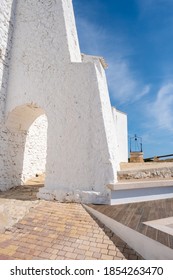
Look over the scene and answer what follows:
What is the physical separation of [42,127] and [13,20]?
4.61 meters

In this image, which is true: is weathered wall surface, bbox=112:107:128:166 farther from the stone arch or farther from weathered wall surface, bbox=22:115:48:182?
the stone arch

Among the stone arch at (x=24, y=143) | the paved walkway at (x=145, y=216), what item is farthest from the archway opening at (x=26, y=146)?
the paved walkway at (x=145, y=216)

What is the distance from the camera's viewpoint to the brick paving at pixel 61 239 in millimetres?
2340

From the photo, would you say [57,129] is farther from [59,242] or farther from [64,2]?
[64,2]

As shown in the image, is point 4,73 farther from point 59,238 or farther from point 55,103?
point 59,238

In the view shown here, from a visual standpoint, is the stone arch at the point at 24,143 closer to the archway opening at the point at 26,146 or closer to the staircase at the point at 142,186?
the archway opening at the point at 26,146

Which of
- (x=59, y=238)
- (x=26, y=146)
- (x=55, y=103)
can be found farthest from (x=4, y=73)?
(x=59, y=238)

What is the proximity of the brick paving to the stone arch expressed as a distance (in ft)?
10.3

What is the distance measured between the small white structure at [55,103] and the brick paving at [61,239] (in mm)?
961

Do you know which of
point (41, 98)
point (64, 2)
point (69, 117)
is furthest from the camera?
point (64, 2)

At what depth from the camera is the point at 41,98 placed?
5156mm

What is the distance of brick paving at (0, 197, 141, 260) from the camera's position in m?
→ 2.34

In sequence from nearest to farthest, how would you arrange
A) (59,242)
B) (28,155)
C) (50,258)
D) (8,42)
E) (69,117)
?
(50,258) < (59,242) < (69,117) < (8,42) < (28,155)
